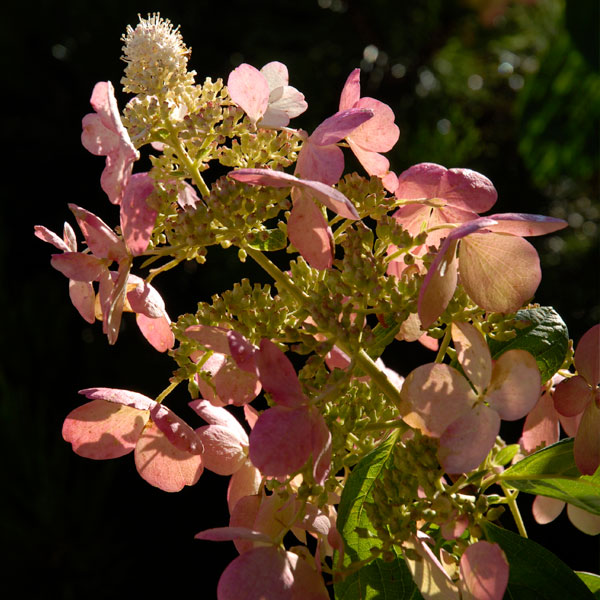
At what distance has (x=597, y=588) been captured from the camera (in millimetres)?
340

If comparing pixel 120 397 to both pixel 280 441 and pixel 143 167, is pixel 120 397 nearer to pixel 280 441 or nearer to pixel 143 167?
pixel 280 441

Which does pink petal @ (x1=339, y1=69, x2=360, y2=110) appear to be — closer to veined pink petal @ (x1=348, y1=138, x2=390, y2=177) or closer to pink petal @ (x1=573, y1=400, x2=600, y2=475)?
veined pink petal @ (x1=348, y1=138, x2=390, y2=177)

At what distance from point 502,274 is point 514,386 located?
0.13ft

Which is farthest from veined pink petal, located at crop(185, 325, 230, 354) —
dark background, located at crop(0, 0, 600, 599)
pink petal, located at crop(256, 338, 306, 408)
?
dark background, located at crop(0, 0, 600, 599)

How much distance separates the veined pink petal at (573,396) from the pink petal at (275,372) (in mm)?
121

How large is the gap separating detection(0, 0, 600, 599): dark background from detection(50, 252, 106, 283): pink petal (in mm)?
748

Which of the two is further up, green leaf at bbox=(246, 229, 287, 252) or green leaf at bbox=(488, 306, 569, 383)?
green leaf at bbox=(246, 229, 287, 252)

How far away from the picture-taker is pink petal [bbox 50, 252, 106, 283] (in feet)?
0.93

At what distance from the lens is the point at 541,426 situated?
35cm

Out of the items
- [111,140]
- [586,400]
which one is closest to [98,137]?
[111,140]

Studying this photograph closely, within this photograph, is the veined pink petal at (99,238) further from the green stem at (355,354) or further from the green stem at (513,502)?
the green stem at (513,502)

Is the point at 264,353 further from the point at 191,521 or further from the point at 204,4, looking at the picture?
the point at 204,4

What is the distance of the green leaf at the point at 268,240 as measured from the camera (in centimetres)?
28

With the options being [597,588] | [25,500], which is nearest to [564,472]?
[597,588]
